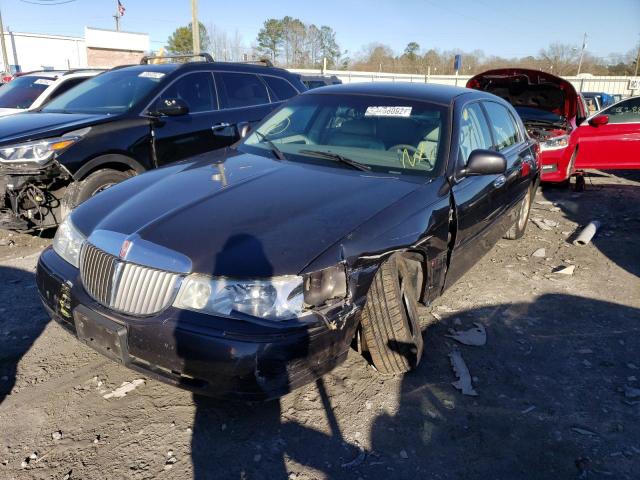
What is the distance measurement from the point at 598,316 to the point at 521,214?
67.9 inches

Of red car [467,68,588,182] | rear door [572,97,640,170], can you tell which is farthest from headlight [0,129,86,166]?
rear door [572,97,640,170]

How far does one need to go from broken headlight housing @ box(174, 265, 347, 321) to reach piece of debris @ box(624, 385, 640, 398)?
209 centimetres

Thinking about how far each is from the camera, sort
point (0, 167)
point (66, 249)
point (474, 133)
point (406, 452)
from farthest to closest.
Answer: point (0, 167) < point (474, 133) < point (66, 249) < point (406, 452)

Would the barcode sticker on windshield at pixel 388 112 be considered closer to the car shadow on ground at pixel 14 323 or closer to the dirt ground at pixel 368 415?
the dirt ground at pixel 368 415

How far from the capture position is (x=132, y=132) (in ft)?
16.3

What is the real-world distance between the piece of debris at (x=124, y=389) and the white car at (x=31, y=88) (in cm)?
634

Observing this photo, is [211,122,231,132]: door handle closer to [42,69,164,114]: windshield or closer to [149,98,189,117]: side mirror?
[149,98,189,117]: side mirror

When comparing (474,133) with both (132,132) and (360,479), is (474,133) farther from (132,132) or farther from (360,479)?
(132,132)

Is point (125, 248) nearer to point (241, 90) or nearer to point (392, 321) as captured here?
point (392, 321)

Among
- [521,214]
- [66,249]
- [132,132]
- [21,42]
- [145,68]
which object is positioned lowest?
[521,214]

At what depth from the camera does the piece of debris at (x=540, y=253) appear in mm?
5219

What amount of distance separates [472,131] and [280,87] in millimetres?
3811

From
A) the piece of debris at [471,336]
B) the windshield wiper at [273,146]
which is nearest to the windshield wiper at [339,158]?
the windshield wiper at [273,146]

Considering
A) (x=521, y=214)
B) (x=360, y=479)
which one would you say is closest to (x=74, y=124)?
(x=360, y=479)
